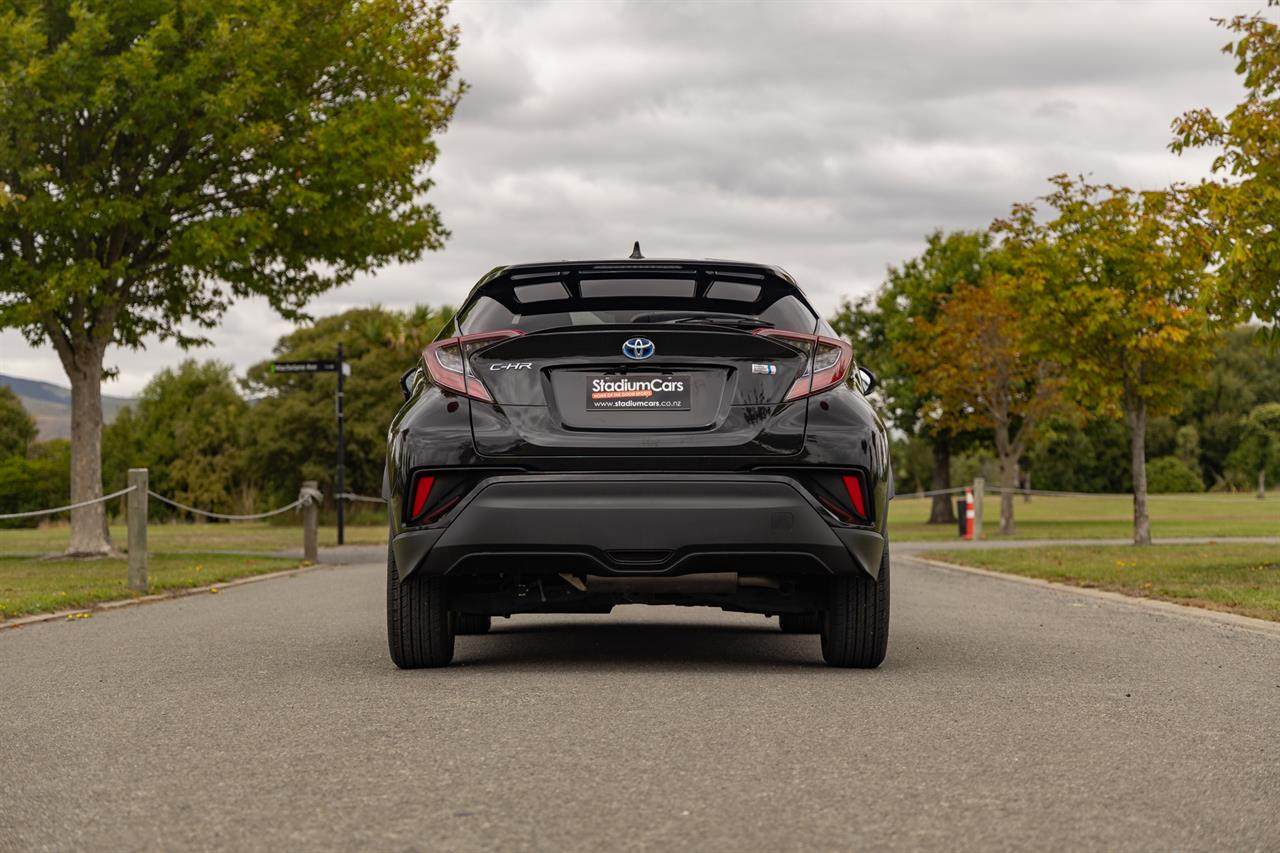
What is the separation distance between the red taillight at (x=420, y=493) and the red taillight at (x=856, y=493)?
176cm

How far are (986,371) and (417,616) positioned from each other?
3575 centimetres

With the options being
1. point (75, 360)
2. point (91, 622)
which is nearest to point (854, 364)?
point (91, 622)

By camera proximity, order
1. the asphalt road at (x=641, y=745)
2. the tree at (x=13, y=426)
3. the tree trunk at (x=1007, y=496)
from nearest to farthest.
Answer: the asphalt road at (x=641, y=745) < the tree trunk at (x=1007, y=496) < the tree at (x=13, y=426)

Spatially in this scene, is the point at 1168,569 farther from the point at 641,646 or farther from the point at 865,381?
the point at 865,381

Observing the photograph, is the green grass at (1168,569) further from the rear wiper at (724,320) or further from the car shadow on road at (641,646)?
the rear wiper at (724,320)

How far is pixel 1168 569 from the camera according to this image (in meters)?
16.0

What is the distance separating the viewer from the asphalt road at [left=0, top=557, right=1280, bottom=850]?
3.92m

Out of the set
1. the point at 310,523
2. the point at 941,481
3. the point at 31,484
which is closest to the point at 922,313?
the point at 941,481

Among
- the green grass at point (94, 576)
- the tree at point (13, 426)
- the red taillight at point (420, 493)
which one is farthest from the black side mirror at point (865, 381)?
the tree at point (13, 426)

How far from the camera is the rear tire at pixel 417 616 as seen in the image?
688 cm

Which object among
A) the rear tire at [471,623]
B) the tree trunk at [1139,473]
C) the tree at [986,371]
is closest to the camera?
the rear tire at [471,623]

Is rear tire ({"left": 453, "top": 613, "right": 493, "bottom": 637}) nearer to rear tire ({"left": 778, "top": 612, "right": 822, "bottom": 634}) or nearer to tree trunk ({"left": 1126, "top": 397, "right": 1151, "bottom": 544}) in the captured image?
rear tire ({"left": 778, "top": 612, "right": 822, "bottom": 634})

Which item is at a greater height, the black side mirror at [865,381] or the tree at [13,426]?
the tree at [13,426]

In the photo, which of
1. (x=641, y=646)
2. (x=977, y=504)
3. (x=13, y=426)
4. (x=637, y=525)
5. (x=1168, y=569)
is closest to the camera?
(x=637, y=525)
